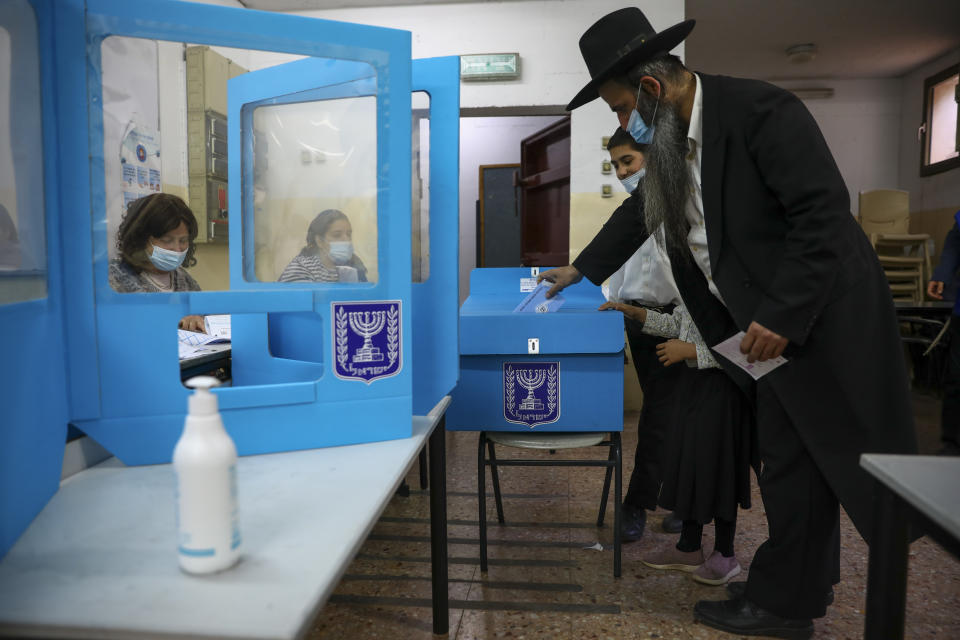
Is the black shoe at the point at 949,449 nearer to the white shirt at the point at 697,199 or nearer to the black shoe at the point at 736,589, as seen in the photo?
the black shoe at the point at 736,589

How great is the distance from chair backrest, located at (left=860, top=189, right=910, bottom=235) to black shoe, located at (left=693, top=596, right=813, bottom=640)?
5254mm

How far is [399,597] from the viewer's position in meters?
1.78

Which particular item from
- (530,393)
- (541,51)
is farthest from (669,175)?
(541,51)

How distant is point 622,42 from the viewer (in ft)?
4.90

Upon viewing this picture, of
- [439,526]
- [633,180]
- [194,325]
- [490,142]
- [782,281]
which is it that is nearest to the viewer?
[782,281]

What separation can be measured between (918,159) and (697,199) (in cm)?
618

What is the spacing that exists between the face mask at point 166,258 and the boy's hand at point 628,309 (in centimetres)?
117

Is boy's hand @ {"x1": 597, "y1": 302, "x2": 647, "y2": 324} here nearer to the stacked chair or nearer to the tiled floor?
the tiled floor

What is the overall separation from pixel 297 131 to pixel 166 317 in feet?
1.55

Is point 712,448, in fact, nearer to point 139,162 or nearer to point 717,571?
point 717,571

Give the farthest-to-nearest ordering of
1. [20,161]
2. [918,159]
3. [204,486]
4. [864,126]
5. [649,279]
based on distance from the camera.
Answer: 1. [864,126]
2. [918,159]
3. [649,279]
4. [20,161]
5. [204,486]

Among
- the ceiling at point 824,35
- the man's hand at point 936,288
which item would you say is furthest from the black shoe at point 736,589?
the ceiling at point 824,35

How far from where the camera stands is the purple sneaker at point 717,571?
1.86 metres

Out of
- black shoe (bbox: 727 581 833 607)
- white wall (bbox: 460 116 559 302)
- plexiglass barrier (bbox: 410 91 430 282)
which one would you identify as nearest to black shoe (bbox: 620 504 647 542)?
black shoe (bbox: 727 581 833 607)
